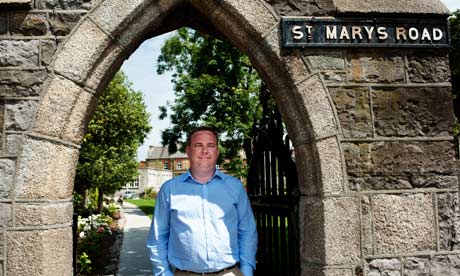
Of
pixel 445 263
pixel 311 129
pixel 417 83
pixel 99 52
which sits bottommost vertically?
pixel 445 263

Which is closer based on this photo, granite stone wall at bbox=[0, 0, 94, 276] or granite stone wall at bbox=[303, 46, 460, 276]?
granite stone wall at bbox=[0, 0, 94, 276]

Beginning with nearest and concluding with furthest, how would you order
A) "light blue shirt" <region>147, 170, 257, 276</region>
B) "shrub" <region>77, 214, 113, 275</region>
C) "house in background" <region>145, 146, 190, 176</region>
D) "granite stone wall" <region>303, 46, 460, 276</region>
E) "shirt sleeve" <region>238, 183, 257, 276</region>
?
"light blue shirt" <region>147, 170, 257, 276</region>
"shirt sleeve" <region>238, 183, 257, 276</region>
"granite stone wall" <region>303, 46, 460, 276</region>
"shrub" <region>77, 214, 113, 275</region>
"house in background" <region>145, 146, 190, 176</region>

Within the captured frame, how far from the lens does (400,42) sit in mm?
3354

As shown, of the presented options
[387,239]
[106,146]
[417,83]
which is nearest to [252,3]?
[417,83]

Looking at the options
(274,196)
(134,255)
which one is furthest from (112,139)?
(274,196)

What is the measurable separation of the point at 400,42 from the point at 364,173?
3.43 feet

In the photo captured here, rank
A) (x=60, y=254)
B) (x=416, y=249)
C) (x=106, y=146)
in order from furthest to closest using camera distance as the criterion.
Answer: (x=106, y=146)
(x=416, y=249)
(x=60, y=254)

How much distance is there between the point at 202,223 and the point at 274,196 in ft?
5.85

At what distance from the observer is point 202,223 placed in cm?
271

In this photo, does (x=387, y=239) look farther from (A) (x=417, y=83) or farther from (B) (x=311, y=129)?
(A) (x=417, y=83)

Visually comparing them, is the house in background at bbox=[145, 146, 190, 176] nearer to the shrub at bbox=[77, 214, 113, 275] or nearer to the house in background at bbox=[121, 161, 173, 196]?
the house in background at bbox=[121, 161, 173, 196]

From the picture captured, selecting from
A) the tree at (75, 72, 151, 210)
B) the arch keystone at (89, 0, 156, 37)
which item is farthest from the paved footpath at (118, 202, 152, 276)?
the arch keystone at (89, 0, 156, 37)

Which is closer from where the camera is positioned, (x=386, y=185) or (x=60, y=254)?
(x=60, y=254)

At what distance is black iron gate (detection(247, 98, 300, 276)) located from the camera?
3.71 m
